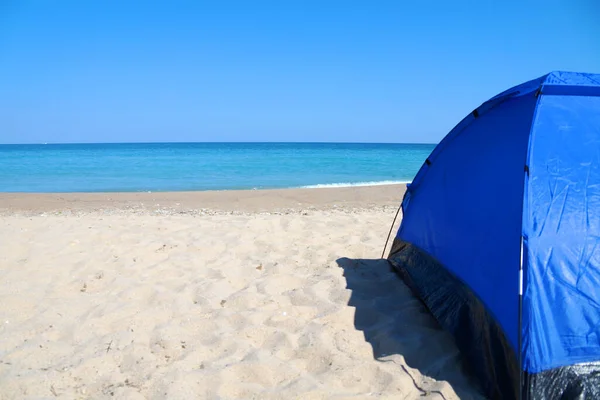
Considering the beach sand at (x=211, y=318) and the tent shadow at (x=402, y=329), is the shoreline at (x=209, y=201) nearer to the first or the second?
the beach sand at (x=211, y=318)

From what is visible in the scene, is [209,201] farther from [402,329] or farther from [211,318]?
[402,329]

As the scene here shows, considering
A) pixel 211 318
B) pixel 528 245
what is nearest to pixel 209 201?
pixel 211 318

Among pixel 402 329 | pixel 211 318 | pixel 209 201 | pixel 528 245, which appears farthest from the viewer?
pixel 209 201

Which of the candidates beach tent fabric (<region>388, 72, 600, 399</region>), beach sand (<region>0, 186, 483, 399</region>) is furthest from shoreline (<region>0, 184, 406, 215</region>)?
beach tent fabric (<region>388, 72, 600, 399</region>)

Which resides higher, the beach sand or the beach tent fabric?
the beach tent fabric

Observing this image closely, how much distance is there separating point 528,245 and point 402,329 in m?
1.29

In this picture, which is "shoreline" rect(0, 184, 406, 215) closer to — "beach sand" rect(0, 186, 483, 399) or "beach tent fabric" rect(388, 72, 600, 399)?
"beach sand" rect(0, 186, 483, 399)

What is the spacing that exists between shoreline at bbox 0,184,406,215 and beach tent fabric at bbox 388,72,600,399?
6401 mm

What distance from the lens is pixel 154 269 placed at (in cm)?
479

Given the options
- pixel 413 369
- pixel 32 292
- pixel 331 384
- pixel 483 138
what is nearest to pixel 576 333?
pixel 413 369

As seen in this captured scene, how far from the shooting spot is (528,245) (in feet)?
8.36

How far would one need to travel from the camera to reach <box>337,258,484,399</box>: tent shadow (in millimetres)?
2906

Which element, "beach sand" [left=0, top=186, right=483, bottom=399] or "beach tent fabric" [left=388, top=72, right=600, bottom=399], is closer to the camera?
"beach tent fabric" [left=388, top=72, right=600, bottom=399]

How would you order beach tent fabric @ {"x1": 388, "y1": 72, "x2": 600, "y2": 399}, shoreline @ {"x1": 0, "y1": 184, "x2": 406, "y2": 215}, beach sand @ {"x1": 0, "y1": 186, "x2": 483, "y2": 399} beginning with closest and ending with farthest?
beach tent fabric @ {"x1": 388, "y1": 72, "x2": 600, "y2": 399}
beach sand @ {"x1": 0, "y1": 186, "x2": 483, "y2": 399}
shoreline @ {"x1": 0, "y1": 184, "x2": 406, "y2": 215}
